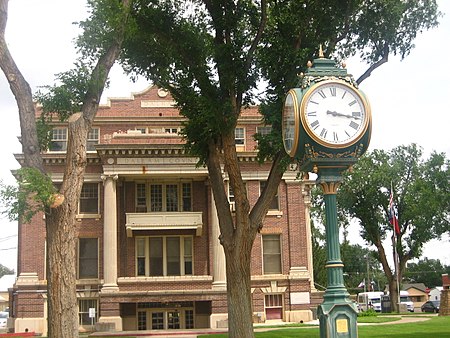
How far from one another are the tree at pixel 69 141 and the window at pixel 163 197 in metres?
23.6

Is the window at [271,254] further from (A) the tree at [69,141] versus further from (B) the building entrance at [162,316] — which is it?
(A) the tree at [69,141]

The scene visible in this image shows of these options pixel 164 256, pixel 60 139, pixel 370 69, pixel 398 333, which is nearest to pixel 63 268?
pixel 370 69

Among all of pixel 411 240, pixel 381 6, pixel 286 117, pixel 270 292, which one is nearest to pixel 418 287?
pixel 411 240

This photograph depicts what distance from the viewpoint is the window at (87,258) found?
38.9 meters

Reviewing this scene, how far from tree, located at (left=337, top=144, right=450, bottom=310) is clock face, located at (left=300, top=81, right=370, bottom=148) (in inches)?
1609

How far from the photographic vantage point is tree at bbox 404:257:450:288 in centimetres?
13100

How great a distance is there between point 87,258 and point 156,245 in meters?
4.04

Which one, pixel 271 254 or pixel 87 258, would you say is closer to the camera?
pixel 87 258

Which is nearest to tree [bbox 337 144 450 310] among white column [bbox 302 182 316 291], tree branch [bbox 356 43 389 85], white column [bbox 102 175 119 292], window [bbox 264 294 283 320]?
white column [bbox 302 182 316 291]

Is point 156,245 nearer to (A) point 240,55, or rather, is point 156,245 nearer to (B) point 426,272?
(A) point 240,55

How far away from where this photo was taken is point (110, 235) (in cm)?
3756

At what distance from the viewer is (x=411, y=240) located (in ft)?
175

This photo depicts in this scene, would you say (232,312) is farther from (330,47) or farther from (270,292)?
(270,292)

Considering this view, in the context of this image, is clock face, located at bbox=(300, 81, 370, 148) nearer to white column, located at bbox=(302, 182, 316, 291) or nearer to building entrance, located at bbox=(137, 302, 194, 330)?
white column, located at bbox=(302, 182, 316, 291)
